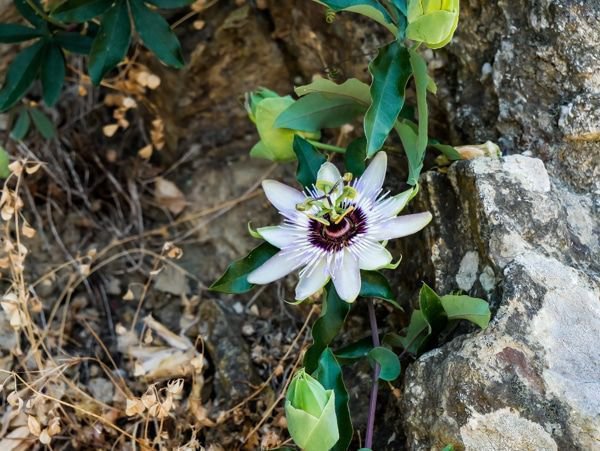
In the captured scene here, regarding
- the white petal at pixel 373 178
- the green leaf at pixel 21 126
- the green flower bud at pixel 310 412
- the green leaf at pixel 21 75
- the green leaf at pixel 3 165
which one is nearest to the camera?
the green flower bud at pixel 310 412

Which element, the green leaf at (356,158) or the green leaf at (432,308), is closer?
the green leaf at (432,308)

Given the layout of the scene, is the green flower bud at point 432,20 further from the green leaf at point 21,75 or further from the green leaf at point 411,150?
the green leaf at point 21,75

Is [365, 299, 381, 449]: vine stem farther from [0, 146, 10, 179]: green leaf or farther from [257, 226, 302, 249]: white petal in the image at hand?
[0, 146, 10, 179]: green leaf

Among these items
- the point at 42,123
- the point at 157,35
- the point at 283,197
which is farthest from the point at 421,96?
the point at 42,123

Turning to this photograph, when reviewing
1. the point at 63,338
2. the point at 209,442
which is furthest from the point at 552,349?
the point at 63,338

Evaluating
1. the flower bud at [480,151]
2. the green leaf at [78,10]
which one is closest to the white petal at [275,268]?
the flower bud at [480,151]

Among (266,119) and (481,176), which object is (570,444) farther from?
(266,119)
